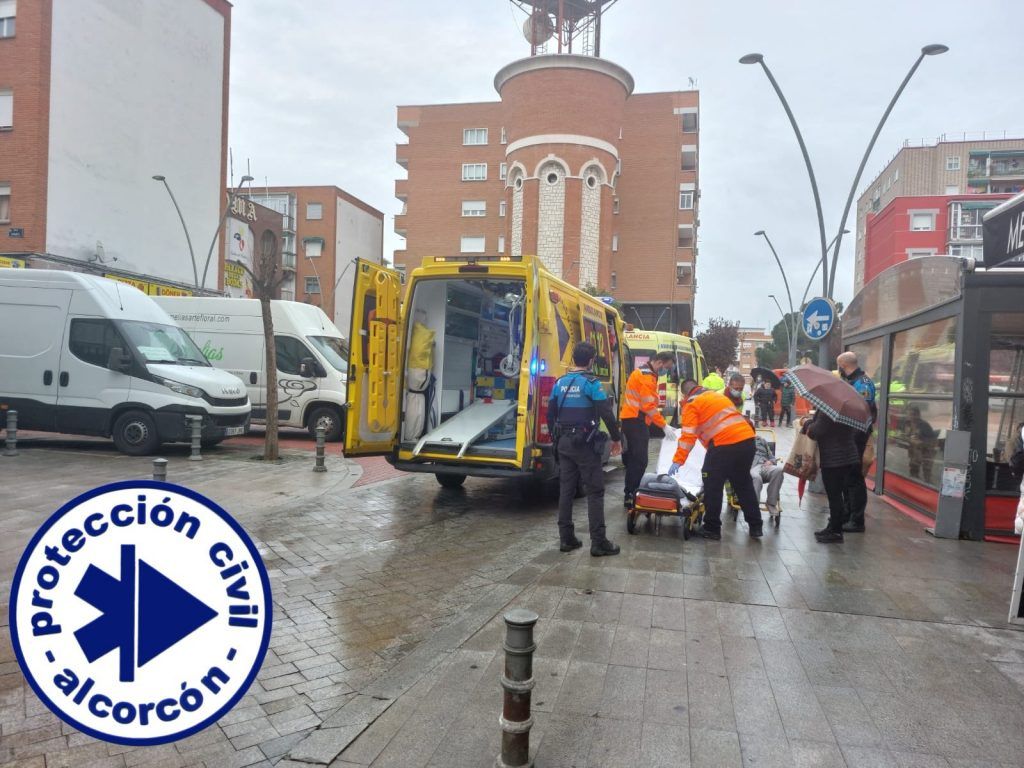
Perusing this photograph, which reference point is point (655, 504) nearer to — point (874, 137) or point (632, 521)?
point (632, 521)

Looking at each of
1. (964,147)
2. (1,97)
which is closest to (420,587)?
(1,97)

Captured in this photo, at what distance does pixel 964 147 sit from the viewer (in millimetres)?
66438

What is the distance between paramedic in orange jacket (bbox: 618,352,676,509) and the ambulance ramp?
1.78 metres

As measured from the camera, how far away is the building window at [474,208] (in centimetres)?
4525

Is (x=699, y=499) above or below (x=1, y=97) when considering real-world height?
below

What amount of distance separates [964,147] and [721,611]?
76.7m

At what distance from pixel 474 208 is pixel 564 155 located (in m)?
8.77

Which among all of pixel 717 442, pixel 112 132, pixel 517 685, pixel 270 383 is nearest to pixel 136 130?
pixel 112 132

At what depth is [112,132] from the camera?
2514cm

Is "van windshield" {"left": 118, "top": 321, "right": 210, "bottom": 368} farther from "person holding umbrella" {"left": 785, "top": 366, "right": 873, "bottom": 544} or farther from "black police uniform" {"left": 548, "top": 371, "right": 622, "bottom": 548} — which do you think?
"person holding umbrella" {"left": 785, "top": 366, "right": 873, "bottom": 544}

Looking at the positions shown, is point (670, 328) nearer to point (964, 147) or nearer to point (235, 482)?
point (235, 482)

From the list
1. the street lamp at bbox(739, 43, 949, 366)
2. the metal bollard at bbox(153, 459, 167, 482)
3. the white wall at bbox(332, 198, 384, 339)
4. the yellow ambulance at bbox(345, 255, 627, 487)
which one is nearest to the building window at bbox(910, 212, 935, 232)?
the white wall at bbox(332, 198, 384, 339)

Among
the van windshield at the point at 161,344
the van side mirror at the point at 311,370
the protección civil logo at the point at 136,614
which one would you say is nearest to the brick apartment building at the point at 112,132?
the van windshield at the point at 161,344

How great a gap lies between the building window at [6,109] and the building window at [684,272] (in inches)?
1294
